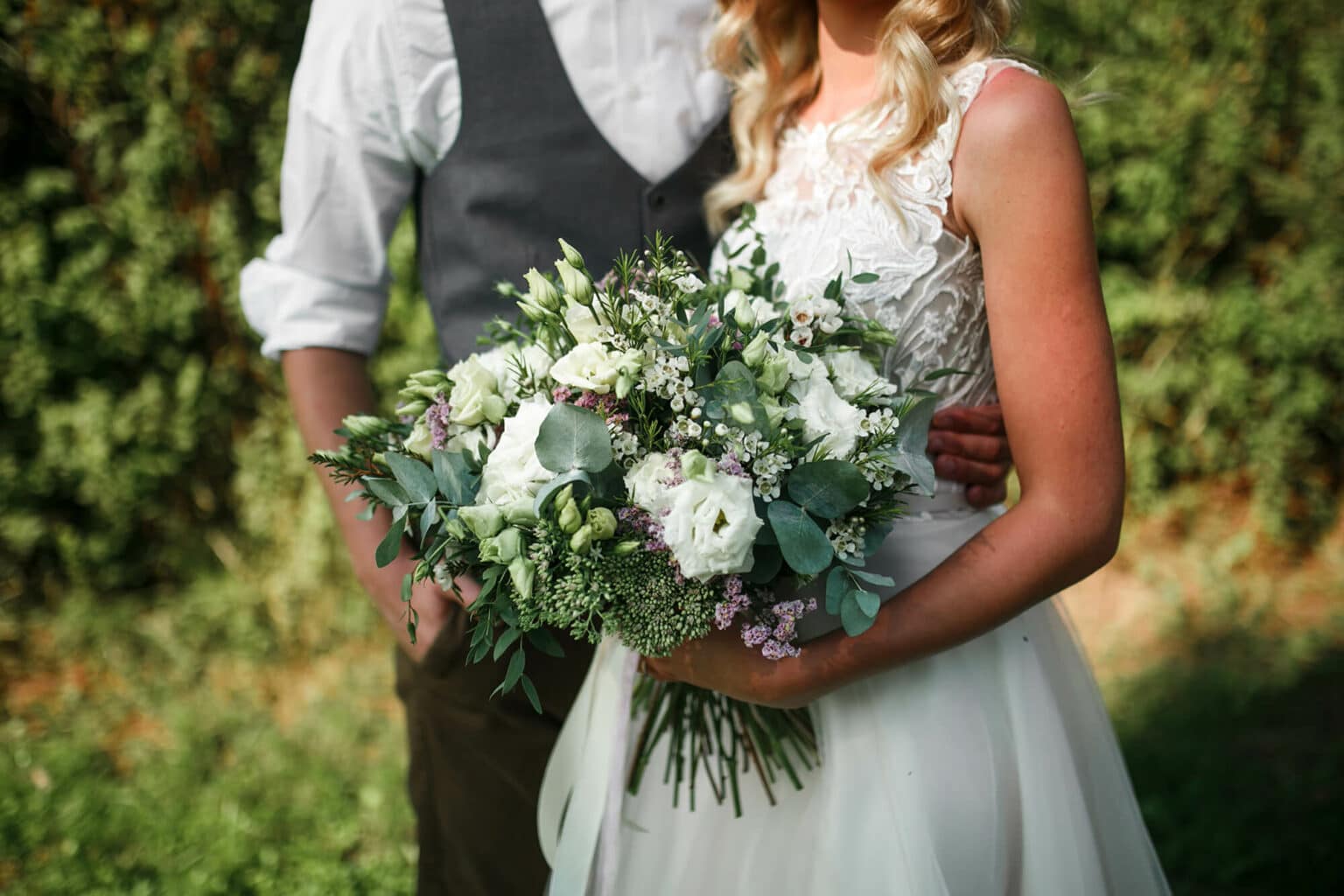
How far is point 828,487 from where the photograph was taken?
1.27m

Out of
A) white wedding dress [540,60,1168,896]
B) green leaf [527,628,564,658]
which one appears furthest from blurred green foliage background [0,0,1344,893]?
green leaf [527,628,564,658]

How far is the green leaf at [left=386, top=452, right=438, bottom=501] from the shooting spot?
135cm

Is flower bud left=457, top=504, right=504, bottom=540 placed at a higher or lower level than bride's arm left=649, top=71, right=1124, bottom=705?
higher

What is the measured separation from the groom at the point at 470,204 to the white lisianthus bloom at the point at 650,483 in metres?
0.62

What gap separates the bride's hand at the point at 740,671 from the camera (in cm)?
145

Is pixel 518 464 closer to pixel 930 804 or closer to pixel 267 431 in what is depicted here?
pixel 930 804

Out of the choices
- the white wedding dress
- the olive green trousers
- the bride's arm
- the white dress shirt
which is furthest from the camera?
the olive green trousers

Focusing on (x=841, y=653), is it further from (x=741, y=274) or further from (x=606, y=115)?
(x=606, y=115)

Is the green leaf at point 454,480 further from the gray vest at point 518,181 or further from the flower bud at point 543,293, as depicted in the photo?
the gray vest at point 518,181

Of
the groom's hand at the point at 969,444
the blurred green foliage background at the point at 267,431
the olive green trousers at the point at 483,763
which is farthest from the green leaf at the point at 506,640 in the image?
the blurred green foliage background at the point at 267,431

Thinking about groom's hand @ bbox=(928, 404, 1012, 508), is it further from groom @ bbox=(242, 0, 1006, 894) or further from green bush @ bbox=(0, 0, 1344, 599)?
green bush @ bbox=(0, 0, 1344, 599)

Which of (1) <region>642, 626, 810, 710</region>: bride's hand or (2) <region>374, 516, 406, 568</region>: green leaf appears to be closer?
(2) <region>374, 516, 406, 568</region>: green leaf

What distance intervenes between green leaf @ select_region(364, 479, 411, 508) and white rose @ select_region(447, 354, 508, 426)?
0.12 meters

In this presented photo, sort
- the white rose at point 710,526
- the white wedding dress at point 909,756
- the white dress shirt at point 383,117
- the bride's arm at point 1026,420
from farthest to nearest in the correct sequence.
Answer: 1. the white dress shirt at point 383,117
2. the white wedding dress at point 909,756
3. the bride's arm at point 1026,420
4. the white rose at point 710,526
